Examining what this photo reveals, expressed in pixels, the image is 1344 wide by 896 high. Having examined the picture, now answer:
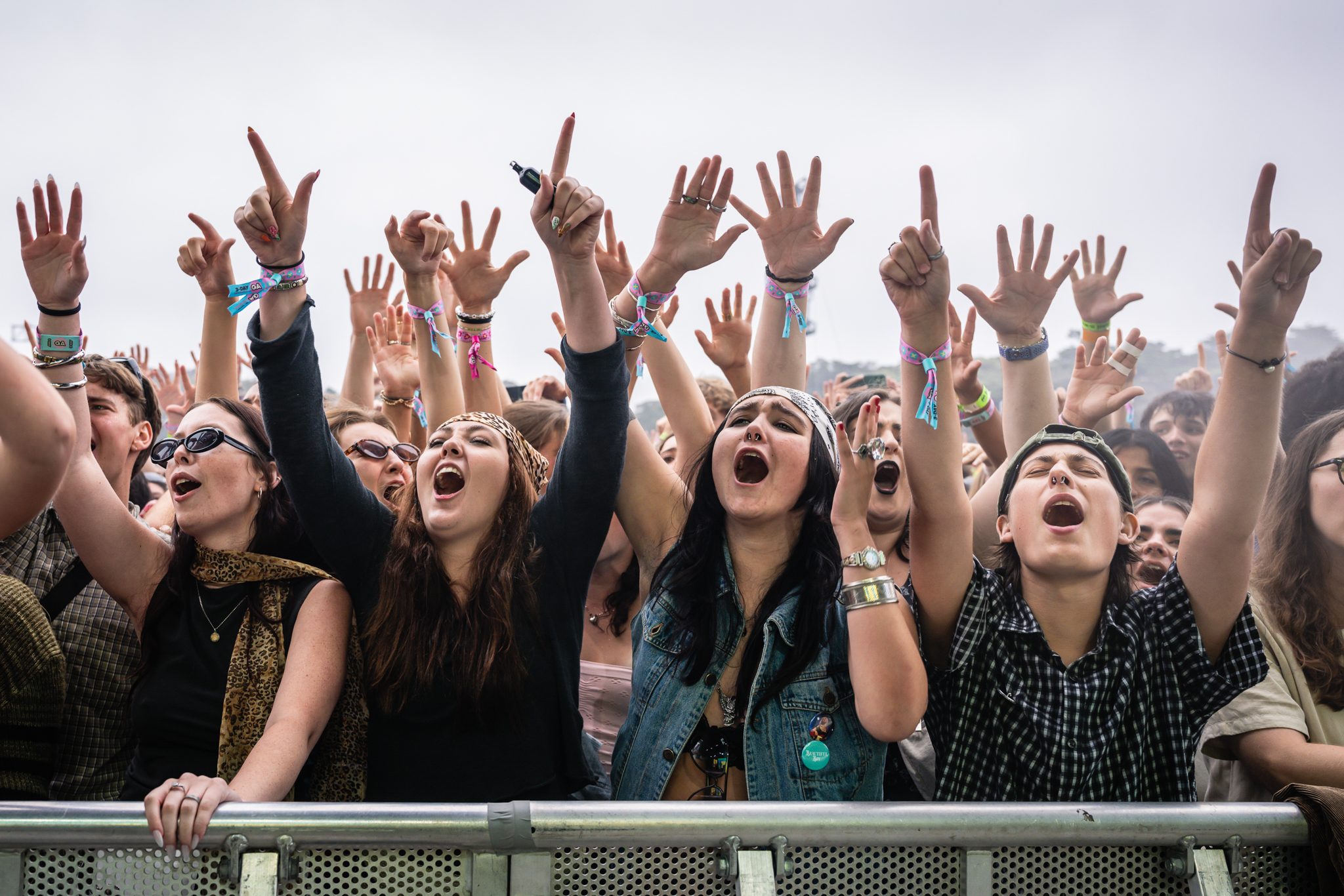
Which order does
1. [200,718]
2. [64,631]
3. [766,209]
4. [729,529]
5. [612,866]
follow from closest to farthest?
[612,866] → [200,718] → [64,631] → [729,529] → [766,209]

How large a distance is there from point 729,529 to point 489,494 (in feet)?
2.05

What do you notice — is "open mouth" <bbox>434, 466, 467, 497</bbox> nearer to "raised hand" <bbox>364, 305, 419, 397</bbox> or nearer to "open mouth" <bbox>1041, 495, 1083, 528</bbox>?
"open mouth" <bbox>1041, 495, 1083, 528</bbox>

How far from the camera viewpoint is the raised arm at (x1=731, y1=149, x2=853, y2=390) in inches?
120

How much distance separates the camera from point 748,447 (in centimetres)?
A: 250

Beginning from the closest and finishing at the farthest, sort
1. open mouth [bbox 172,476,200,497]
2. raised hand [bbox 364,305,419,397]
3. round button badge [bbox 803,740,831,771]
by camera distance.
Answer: round button badge [bbox 803,740,831,771] < open mouth [bbox 172,476,200,497] < raised hand [bbox 364,305,419,397]

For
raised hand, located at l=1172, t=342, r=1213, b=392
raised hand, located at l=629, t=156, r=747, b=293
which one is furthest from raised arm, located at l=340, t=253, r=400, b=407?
raised hand, located at l=1172, t=342, r=1213, b=392

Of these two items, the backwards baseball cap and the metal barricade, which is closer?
the metal barricade

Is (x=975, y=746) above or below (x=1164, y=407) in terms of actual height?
below

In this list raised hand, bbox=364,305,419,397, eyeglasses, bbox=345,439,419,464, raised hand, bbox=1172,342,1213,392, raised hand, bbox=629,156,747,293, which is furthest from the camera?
raised hand, bbox=1172,342,1213,392

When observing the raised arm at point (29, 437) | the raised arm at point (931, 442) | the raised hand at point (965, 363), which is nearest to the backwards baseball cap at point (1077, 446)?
the raised arm at point (931, 442)

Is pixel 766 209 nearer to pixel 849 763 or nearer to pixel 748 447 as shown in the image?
pixel 748 447

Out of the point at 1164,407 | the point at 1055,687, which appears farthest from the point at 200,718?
the point at 1164,407

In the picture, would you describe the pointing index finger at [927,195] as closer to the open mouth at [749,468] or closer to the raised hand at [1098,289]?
the open mouth at [749,468]

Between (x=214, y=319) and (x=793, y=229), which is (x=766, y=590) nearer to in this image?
(x=793, y=229)
